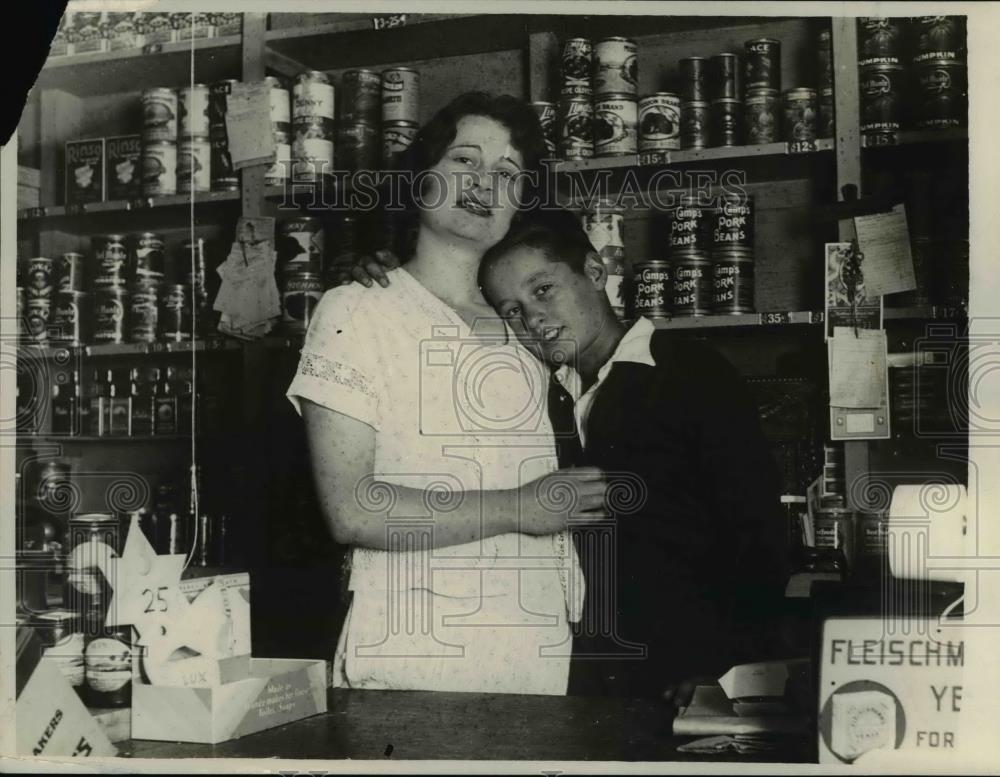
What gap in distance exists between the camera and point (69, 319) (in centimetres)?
246

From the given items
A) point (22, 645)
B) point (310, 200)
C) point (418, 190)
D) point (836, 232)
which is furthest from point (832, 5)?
point (22, 645)

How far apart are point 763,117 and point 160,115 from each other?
1242mm

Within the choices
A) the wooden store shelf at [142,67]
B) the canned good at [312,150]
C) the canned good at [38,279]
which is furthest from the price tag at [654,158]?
the canned good at [38,279]

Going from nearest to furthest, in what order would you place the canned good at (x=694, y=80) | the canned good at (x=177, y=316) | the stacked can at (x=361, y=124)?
the canned good at (x=694, y=80)
the stacked can at (x=361, y=124)
the canned good at (x=177, y=316)

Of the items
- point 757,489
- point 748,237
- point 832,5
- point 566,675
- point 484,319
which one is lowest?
point 566,675

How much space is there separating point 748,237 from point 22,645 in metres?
1.65

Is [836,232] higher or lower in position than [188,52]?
lower

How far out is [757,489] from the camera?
2.15 metres

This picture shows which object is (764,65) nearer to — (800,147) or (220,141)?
(800,147)

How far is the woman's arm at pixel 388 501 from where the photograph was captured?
2.19 meters

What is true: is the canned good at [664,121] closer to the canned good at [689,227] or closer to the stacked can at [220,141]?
the canned good at [689,227]

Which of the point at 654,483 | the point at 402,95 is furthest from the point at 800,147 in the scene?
the point at 402,95

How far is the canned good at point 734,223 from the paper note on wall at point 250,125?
901 mm

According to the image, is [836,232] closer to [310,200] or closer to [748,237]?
[748,237]
